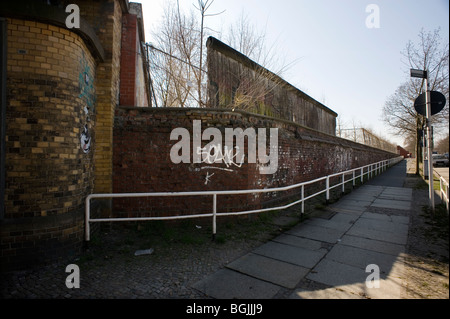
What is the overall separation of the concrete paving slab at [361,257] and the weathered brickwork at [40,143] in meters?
4.12

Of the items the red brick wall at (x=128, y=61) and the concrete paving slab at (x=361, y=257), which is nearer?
the concrete paving slab at (x=361, y=257)

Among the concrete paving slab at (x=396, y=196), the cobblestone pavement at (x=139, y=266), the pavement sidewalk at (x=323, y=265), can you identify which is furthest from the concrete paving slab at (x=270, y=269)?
the concrete paving slab at (x=396, y=196)

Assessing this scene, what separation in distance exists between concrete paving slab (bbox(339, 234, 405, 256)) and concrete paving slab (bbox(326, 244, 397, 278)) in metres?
0.16

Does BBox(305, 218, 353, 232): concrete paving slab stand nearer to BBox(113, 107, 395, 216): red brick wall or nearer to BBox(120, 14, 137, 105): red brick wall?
BBox(113, 107, 395, 216): red brick wall

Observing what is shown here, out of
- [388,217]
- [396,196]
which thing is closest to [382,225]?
[388,217]

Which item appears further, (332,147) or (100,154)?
(332,147)

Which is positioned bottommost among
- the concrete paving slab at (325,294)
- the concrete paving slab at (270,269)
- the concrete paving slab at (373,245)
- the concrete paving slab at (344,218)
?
the concrete paving slab at (325,294)

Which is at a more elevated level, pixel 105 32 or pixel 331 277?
pixel 105 32

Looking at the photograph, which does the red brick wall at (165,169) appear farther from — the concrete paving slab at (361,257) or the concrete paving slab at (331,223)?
the concrete paving slab at (361,257)

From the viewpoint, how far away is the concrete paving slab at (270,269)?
2910mm
